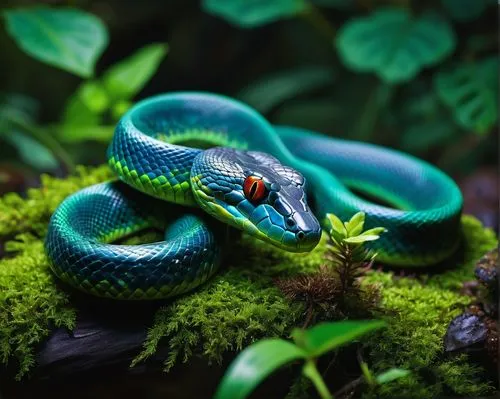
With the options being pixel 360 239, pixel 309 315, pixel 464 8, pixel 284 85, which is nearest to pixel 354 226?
pixel 360 239

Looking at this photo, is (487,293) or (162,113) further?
(162,113)

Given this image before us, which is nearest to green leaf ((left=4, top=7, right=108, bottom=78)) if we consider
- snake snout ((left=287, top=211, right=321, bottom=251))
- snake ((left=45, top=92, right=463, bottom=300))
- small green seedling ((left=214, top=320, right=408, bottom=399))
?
snake ((left=45, top=92, right=463, bottom=300))

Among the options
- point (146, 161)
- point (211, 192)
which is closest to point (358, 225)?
point (211, 192)

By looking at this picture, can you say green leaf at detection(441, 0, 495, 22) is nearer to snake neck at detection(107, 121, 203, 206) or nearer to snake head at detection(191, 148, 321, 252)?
snake head at detection(191, 148, 321, 252)

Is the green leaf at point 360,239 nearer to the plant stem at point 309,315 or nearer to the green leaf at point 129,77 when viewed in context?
the plant stem at point 309,315

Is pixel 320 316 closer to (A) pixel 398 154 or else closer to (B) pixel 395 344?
(B) pixel 395 344

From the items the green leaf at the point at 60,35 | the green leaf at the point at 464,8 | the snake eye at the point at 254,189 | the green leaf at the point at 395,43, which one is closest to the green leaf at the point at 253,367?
the snake eye at the point at 254,189

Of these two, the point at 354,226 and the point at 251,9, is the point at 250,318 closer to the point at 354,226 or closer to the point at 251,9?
the point at 354,226
